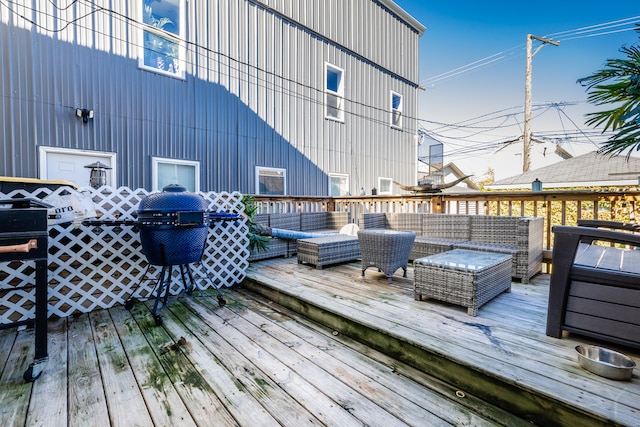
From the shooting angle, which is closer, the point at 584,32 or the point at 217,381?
the point at 217,381

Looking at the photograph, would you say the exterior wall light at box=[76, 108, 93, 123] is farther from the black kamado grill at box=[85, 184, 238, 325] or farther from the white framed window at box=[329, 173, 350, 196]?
the white framed window at box=[329, 173, 350, 196]

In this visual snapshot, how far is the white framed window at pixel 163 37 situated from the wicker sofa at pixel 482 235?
183 inches

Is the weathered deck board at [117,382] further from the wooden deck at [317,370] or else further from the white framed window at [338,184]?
the white framed window at [338,184]

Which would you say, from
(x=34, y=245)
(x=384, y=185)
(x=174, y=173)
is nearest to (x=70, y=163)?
(x=174, y=173)

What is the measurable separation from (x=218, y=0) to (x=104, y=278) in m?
5.95

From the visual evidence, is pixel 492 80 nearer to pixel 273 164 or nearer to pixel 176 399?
pixel 273 164

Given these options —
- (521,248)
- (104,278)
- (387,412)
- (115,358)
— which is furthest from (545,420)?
(104,278)

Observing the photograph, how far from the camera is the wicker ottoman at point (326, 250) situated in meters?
3.76

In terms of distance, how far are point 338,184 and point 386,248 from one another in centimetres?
571

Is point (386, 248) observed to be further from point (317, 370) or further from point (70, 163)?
point (70, 163)

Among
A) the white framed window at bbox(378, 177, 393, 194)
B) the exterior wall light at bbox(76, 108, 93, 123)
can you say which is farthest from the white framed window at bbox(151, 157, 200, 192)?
the white framed window at bbox(378, 177, 393, 194)

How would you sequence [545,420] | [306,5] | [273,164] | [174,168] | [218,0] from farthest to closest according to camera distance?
1. [306,5]
2. [273,164]
3. [218,0]
4. [174,168]
5. [545,420]

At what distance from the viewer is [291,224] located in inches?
193

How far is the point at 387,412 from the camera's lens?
142 centimetres
